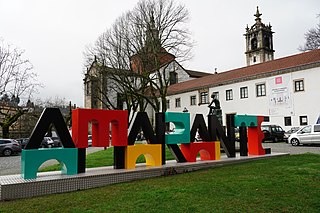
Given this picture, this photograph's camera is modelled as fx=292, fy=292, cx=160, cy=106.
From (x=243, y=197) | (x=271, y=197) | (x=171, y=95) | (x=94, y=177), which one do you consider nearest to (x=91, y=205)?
(x=94, y=177)

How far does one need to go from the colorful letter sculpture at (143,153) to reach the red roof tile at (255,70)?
2440cm

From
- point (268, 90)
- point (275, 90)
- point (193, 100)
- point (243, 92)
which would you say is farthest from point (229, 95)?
point (193, 100)

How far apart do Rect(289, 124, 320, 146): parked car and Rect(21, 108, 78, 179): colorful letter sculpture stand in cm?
1941

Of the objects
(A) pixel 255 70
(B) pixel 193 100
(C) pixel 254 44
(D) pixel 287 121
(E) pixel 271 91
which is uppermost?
(C) pixel 254 44

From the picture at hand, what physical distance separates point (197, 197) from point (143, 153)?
3644mm

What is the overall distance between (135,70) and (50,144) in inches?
488

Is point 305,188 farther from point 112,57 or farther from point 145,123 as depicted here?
point 112,57

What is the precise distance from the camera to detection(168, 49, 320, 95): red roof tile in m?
30.0

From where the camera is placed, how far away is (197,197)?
6.02m

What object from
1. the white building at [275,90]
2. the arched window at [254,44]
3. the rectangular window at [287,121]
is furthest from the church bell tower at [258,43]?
the rectangular window at [287,121]

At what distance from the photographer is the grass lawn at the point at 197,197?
543 cm

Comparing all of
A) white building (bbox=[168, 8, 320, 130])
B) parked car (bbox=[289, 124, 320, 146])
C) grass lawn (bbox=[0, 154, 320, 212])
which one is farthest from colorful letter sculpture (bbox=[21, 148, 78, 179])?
white building (bbox=[168, 8, 320, 130])

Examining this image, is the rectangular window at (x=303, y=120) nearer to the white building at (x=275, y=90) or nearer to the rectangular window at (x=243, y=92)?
the white building at (x=275, y=90)

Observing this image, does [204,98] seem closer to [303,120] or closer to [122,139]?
[303,120]
